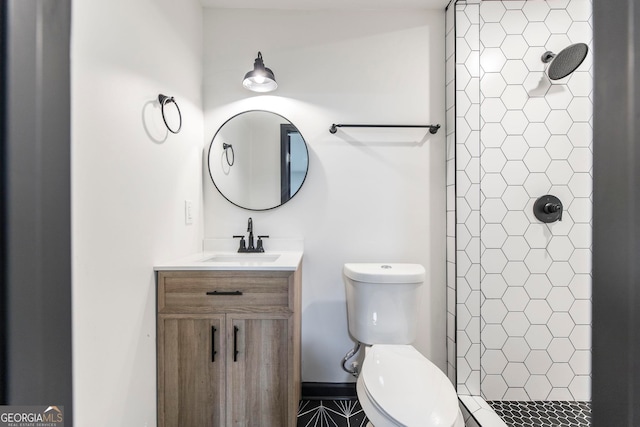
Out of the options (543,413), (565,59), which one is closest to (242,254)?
(543,413)

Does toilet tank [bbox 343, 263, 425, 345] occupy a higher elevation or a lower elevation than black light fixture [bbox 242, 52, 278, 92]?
lower

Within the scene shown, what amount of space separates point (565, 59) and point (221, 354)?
225 cm

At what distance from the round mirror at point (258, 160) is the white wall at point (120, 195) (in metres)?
0.31

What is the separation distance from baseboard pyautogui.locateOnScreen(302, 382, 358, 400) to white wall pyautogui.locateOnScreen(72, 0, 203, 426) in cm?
80

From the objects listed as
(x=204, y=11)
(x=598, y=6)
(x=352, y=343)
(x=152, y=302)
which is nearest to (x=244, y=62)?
(x=204, y=11)

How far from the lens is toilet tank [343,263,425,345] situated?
128 centimetres

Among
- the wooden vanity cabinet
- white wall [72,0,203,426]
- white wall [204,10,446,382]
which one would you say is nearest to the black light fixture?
white wall [204,10,446,382]

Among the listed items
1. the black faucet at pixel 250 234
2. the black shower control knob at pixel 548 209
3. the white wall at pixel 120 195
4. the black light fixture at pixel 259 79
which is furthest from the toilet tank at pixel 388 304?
the black light fixture at pixel 259 79

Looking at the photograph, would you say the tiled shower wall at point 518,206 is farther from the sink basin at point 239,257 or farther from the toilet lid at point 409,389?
the sink basin at point 239,257

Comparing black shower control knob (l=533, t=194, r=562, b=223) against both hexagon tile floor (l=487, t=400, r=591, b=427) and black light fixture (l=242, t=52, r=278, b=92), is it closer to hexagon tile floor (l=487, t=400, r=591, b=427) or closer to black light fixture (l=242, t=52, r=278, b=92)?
hexagon tile floor (l=487, t=400, r=591, b=427)

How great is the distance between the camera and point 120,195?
91 cm

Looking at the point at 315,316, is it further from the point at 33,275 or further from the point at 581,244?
the point at 581,244

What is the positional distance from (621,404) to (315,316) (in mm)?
1345

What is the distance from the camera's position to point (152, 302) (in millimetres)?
1092
